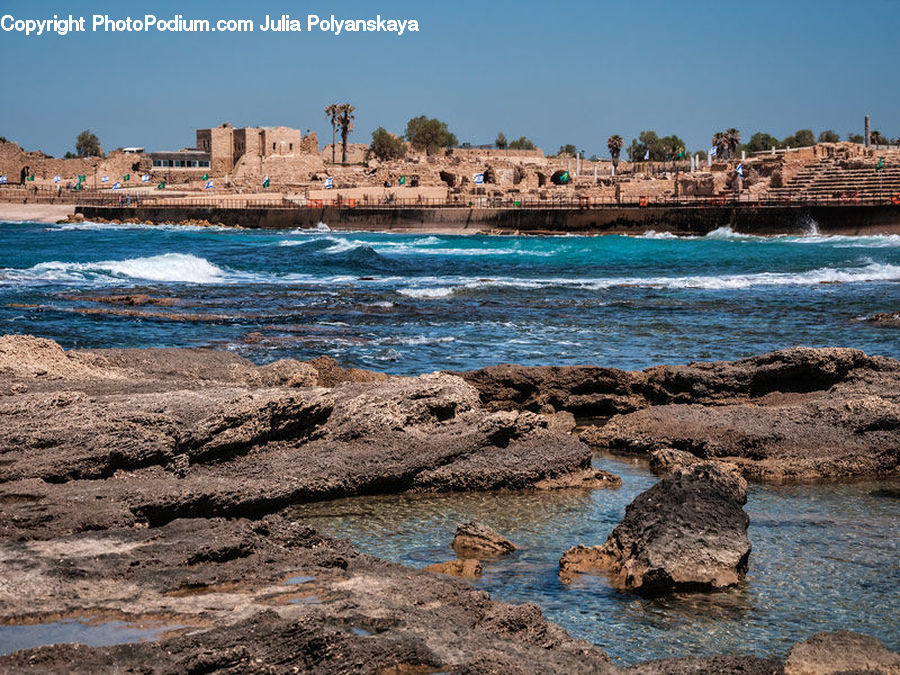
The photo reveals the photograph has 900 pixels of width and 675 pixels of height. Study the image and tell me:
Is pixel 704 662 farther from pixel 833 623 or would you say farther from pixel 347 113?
pixel 347 113

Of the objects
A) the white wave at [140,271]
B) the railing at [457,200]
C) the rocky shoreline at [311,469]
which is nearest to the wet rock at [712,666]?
the rocky shoreline at [311,469]

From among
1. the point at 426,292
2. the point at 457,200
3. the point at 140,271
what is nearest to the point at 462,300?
the point at 426,292

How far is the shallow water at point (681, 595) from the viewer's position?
209 inches

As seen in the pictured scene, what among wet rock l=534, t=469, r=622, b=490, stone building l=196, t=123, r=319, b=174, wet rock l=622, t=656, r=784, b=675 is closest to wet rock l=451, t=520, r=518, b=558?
wet rock l=534, t=469, r=622, b=490

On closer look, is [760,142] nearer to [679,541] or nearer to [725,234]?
[725,234]

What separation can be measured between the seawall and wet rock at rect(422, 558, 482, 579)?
172ft

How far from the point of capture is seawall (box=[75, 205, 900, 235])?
55947 millimetres

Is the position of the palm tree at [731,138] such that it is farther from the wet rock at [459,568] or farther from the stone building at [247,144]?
the wet rock at [459,568]

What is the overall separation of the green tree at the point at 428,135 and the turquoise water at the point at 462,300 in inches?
2881

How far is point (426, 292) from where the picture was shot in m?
26.7

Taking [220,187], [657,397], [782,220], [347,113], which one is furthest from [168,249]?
[347,113]

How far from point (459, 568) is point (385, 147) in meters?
110

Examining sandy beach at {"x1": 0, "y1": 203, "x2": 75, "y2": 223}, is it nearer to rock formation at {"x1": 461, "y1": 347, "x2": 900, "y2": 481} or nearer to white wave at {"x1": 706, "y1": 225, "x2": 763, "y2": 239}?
white wave at {"x1": 706, "y1": 225, "x2": 763, "y2": 239}

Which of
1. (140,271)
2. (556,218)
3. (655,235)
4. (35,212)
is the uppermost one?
(35,212)
